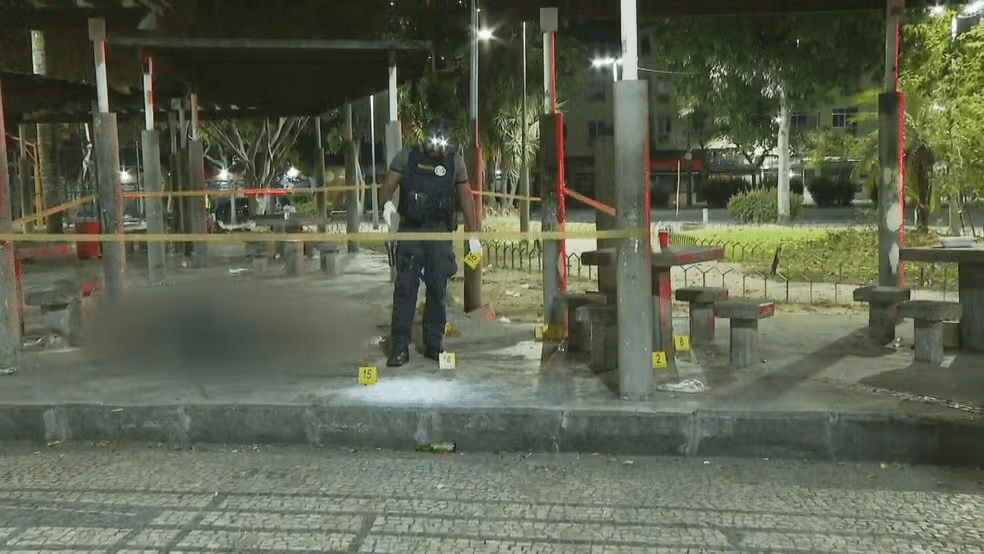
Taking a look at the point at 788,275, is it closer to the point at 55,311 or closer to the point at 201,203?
the point at 201,203

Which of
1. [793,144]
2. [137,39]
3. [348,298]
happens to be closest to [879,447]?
[348,298]

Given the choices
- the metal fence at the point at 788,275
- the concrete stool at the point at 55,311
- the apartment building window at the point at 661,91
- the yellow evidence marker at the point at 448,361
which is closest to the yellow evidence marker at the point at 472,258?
the yellow evidence marker at the point at 448,361

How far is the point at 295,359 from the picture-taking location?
8.06 meters

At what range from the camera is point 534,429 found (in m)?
6.11

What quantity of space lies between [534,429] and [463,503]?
1066 millimetres

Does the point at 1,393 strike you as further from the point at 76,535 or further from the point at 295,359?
the point at 76,535

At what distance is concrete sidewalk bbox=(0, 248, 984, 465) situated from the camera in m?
5.91

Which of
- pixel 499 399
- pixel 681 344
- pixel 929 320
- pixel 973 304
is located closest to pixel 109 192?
pixel 499 399

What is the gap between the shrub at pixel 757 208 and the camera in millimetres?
31250

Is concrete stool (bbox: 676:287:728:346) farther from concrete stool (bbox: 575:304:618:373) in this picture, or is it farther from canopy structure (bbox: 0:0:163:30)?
canopy structure (bbox: 0:0:163:30)

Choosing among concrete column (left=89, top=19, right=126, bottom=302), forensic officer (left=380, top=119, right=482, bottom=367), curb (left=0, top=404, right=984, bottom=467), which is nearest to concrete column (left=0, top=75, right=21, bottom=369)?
curb (left=0, top=404, right=984, bottom=467)

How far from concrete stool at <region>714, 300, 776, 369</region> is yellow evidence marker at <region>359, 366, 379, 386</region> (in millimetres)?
2572

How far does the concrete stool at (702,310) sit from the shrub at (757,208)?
77.5 feet

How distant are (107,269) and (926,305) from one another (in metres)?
8.48
